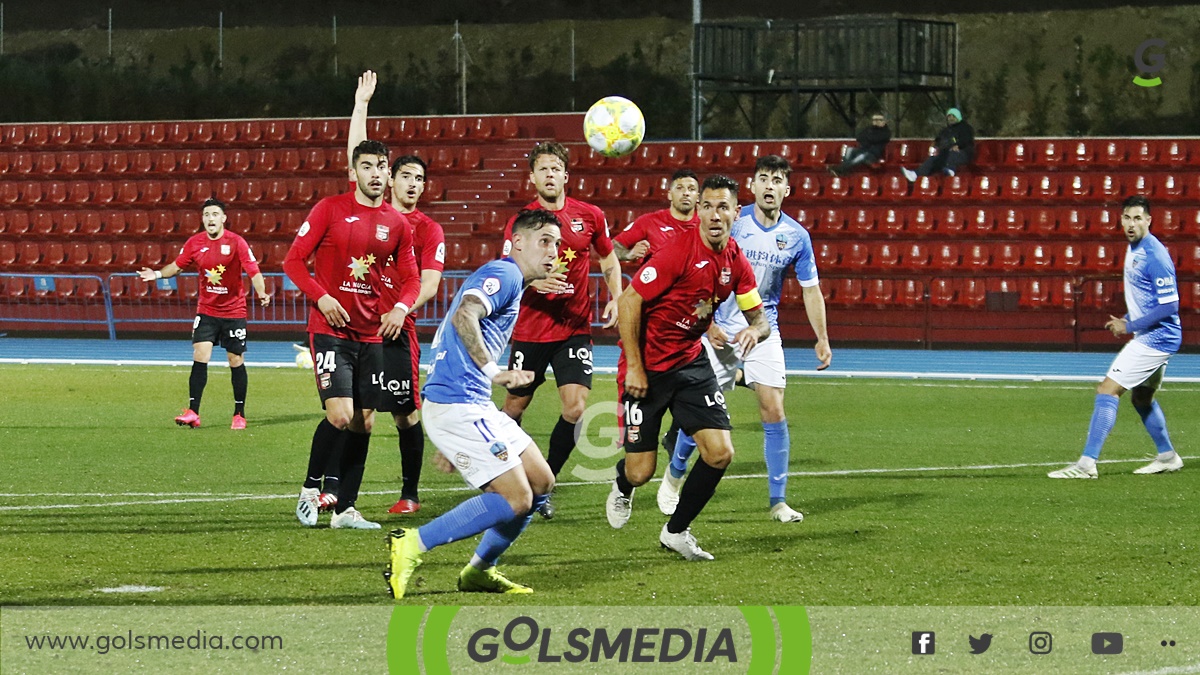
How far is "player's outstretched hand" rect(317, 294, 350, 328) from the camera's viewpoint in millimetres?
8609

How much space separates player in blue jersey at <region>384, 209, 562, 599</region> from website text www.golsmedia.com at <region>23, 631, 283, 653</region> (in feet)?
3.05

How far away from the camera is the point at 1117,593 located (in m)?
6.91

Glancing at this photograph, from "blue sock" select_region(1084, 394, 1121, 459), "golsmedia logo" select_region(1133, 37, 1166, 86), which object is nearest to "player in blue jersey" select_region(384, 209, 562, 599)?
"blue sock" select_region(1084, 394, 1121, 459)

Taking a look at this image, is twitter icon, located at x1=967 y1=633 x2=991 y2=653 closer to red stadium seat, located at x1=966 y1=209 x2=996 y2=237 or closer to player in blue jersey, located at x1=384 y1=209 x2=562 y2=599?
player in blue jersey, located at x1=384 y1=209 x2=562 y2=599

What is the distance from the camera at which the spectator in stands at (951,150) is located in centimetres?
2525

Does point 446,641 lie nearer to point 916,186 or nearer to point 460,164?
point 916,186

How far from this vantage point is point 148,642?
5.80m

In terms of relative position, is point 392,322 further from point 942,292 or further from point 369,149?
point 942,292

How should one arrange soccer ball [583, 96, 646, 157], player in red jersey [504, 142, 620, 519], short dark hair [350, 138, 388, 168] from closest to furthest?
short dark hair [350, 138, 388, 168] → player in red jersey [504, 142, 620, 519] → soccer ball [583, 96, 646, 157]

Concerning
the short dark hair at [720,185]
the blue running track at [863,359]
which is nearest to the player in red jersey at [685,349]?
the short dark hair at [720,185]

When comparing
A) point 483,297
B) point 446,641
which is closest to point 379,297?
point 483,297

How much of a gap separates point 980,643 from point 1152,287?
20.5ft

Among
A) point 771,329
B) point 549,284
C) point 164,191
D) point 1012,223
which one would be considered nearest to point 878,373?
point 1012,223

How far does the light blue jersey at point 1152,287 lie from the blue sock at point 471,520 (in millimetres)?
6326
